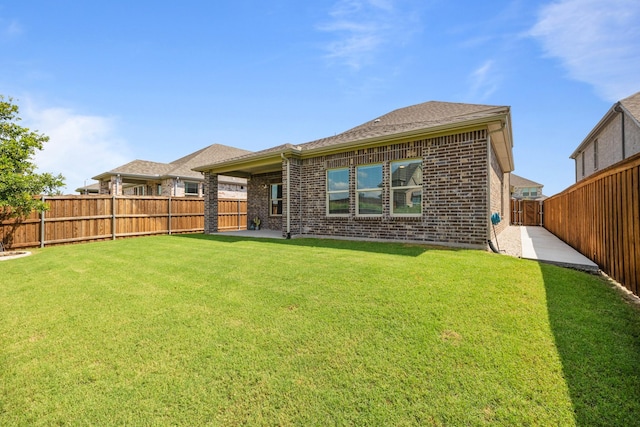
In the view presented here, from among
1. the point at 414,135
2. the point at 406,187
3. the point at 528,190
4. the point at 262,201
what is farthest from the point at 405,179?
the point at 528,190

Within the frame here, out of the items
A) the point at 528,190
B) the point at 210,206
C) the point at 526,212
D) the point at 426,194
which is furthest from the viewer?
the point at 528,190

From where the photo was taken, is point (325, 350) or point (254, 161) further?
point (254, 161)

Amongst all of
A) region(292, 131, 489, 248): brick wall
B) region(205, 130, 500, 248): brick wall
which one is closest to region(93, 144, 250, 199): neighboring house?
region(205, 130, 500, 248): brick wall

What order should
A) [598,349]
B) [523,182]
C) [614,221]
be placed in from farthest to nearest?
[523,182] → [614,221] → [598,349]

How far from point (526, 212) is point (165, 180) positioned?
25.7 m

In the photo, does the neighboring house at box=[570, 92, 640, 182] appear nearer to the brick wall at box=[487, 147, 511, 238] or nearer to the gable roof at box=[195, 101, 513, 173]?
the gable roof at box=[195, 101, 513, 173]

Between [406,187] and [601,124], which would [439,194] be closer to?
[406,187]

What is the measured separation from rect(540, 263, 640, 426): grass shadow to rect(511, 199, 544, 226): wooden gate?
18958 mm

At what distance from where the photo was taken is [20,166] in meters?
9.02

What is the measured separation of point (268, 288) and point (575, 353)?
Answer: 3434 mm

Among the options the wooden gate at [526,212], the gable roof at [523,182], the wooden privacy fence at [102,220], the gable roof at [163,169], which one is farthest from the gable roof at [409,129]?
the gable roof at [523,182]

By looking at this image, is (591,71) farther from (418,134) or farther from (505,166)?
(418,134)

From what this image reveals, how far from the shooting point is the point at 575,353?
2.39m

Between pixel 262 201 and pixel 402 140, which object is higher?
pixel 402 140
